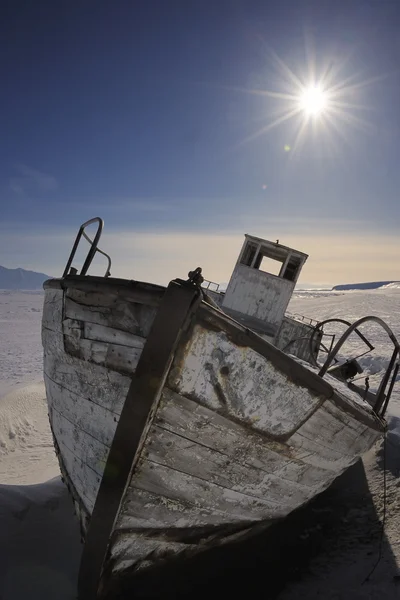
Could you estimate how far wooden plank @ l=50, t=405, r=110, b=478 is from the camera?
2543 millimetres

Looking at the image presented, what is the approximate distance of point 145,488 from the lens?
2.37 m

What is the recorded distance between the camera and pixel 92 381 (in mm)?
2539

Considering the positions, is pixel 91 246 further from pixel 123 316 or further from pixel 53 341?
pixel 123 316

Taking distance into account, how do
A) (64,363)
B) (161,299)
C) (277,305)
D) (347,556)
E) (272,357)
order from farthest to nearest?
(277,305) < (347,556) < (64,363) < (272,357) < (161,299)

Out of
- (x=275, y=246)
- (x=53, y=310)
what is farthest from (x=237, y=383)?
(x=275, y=246)

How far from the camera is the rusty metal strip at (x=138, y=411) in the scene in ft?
6.53

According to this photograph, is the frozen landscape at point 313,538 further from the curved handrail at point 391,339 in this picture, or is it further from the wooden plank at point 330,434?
the curved handrail at point 391,339

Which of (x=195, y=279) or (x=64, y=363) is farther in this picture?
(x=64, y=363)

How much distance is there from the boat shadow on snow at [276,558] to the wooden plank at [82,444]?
45.4 inches

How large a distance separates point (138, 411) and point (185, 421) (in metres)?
0.35

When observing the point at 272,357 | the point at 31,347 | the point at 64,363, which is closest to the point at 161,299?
the point at 272,357

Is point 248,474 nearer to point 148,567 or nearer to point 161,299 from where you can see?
point 148,567

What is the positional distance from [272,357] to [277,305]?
647 centimetres

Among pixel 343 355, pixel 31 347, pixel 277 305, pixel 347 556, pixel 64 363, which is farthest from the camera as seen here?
pixel 31 347
